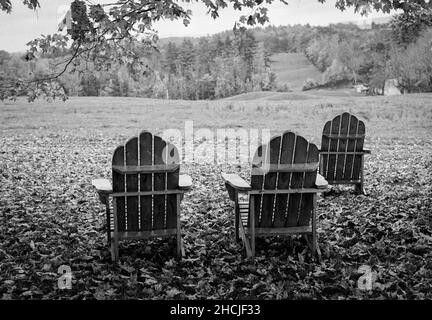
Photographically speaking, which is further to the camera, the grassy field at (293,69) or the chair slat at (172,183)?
the grassy field at (293,69)

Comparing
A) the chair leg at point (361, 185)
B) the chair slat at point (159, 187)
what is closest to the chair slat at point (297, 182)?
the chair slat at point (159, 187)

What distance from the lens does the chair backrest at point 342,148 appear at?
6.91 metres

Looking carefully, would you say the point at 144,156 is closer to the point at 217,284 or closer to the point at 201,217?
the point at 217,284

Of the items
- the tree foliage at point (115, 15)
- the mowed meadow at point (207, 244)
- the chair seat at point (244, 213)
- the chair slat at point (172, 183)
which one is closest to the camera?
the mowed meadow at point (207, 244)

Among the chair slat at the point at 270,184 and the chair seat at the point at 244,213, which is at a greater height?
the chair slat at the point at 270,184

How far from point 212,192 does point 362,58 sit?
63.0ft

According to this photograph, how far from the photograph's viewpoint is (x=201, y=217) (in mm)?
5863

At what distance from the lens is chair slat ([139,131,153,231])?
4.01 metres

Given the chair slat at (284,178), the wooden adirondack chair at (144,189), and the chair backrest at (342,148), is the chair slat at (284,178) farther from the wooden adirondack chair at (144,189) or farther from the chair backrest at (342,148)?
the chair backrest at (342,148)

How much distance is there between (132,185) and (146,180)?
142 millimetres

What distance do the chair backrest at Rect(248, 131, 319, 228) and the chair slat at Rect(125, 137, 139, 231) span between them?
3.74 ft

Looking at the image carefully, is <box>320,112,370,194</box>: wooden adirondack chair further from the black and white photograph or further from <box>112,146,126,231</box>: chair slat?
<box>112,146,126,231</box>: chair slat

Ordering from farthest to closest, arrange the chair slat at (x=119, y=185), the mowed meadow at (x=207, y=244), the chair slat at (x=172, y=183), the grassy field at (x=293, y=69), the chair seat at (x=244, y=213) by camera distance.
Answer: the grassy field at (x=293, y=69)
the chair seat at (x=244, y=213)
the chair slat at (x=172, y=183)
the chair slat at (x=119, y=185)
the mowed meadow at (x=207, y=244)

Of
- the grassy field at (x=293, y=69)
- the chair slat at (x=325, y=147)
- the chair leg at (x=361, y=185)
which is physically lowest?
the chair leg at (x=361, y=185)
